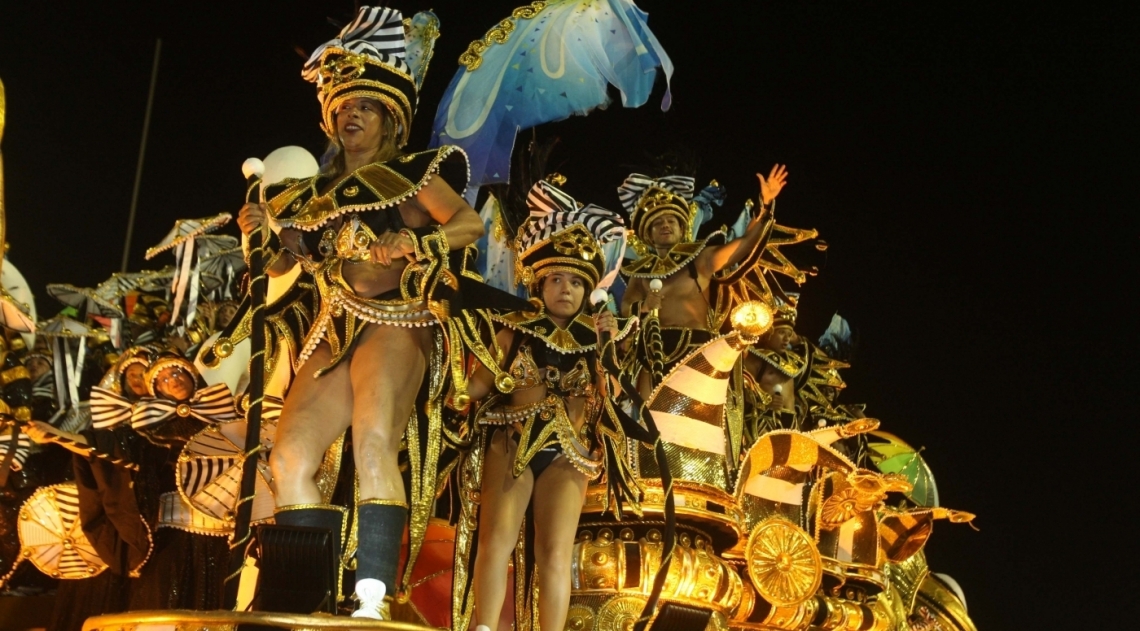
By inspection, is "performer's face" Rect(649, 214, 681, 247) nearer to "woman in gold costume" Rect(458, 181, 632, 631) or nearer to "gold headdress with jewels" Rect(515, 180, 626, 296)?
"gold headdress with jewels" Rect(515, 180, 626, 296)

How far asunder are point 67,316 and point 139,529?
2.09 meters

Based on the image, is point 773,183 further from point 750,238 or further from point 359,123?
point 359,123

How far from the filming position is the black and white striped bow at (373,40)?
4.33 metres

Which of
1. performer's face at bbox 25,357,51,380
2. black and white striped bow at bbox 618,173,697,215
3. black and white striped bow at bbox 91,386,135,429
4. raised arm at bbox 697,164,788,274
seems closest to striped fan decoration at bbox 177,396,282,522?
black and white striped bow at bbox 91,386,135,429

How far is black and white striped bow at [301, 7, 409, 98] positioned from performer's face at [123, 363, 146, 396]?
64.3 inches

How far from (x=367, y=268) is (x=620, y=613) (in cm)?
219

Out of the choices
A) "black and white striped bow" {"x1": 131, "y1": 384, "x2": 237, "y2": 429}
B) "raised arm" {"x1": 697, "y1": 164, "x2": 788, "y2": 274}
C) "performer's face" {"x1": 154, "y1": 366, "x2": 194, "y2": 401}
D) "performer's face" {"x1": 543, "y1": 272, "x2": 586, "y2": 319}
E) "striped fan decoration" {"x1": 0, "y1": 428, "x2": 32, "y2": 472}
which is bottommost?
"striped fan decoration" {"x1": 0, "y1": 428, "x2": 32, "y2": 472}

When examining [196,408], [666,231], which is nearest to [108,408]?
[196,408]

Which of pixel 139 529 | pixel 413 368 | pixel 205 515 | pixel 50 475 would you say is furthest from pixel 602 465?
pixel 50 475

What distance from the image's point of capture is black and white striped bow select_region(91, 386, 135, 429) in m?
5.15

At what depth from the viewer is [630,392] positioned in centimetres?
500

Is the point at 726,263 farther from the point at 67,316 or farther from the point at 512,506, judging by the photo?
the point at 67,316

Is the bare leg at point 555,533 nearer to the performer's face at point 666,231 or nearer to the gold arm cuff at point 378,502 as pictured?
the gold arm cuff at point 378,502

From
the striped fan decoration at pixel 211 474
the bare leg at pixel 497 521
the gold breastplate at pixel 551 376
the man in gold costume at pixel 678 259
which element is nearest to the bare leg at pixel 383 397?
the bare leg at pixel 497 521
